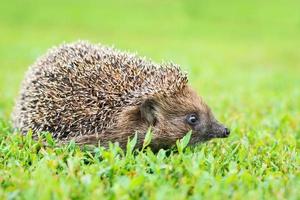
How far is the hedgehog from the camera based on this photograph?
20.5 feet

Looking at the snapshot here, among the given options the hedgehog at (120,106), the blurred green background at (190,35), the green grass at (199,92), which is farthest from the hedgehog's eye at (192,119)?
the blurred green background at (190,35)

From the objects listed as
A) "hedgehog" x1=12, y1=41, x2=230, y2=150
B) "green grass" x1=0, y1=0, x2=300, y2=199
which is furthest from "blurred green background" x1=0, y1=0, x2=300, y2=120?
"hedgehog" x1=12, y1=41, x2=230, y2=150

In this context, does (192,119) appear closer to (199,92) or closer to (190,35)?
(199,92)

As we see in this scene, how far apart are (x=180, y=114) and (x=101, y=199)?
2.46m

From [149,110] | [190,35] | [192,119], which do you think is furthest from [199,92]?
[190,35]

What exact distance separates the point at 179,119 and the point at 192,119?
0.14m

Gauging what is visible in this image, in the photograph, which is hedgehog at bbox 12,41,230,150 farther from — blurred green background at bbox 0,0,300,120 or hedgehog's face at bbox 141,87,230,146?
blurred green background at bbox 0,0,300,120

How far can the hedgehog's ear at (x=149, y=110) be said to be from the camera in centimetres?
629

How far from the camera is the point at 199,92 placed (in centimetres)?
1199

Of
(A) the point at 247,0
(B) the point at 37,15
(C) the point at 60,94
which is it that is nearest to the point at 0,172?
(C) the point at 60,94

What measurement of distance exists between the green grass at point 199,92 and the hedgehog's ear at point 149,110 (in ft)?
1.22

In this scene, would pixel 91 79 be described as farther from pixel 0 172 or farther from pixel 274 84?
pixel 274 84

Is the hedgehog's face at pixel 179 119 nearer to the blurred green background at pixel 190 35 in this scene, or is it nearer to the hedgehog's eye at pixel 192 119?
the hedgehog's eye at pixel 192 119

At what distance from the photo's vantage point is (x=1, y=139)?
21.4ft
